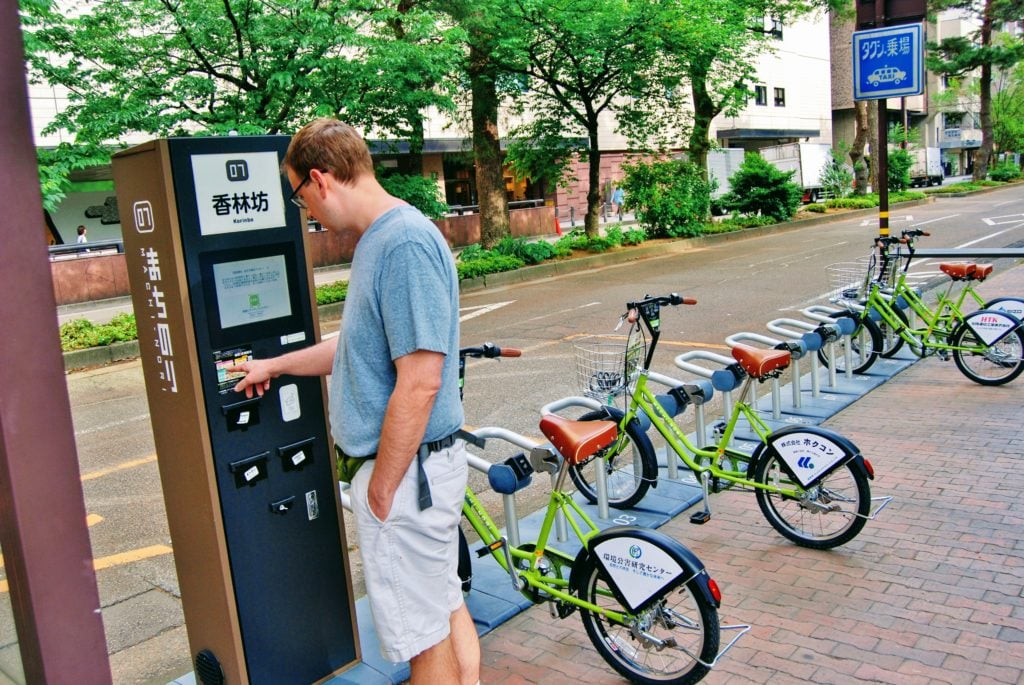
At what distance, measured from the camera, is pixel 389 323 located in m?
2.44

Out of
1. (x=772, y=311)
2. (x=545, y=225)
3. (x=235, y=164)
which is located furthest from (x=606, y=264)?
(x=235, y=164)

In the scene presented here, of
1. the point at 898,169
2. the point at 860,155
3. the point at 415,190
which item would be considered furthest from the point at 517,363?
the point at 898,169

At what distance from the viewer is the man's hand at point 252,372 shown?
119 inches

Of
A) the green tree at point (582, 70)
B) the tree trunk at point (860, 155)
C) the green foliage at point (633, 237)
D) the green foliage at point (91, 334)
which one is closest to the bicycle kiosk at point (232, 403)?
the green foliage at point (91, 334)

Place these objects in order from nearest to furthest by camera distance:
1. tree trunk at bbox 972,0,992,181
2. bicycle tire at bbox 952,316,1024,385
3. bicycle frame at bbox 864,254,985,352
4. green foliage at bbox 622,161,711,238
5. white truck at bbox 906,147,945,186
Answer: bicycle tire at bbox 952,316,1024,385 → bicycle frame at bbox 864,254,985,352 → green foliage at bbox 622,161,711,238 → tree trunk at bbox 972,0,992,181 → white truck at bbox 906,147,945,186

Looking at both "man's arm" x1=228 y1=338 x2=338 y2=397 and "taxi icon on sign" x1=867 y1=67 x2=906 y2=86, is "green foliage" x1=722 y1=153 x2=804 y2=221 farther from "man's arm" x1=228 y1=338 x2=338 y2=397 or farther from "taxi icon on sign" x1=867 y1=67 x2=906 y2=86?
"man's arm" x1=228 y1=338 x2=338 y2=397

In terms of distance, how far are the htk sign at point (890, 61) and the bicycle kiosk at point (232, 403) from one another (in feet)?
25.3

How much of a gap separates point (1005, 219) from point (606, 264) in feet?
42.4

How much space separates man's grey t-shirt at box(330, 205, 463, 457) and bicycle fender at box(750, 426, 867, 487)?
2.39 meters

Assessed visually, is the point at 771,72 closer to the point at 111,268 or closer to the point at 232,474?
the point at 111,268

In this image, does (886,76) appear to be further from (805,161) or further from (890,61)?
(805,161)

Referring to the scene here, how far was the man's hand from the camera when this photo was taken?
9.88 feet

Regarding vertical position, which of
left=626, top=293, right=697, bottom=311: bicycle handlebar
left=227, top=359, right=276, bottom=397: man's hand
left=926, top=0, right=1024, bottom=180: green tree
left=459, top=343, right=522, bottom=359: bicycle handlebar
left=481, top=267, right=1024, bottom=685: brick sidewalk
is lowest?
left=481, top=267, right=1024, bottom=685: brick sidewalk

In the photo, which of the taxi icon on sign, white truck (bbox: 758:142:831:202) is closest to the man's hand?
the taxi icon on sign
